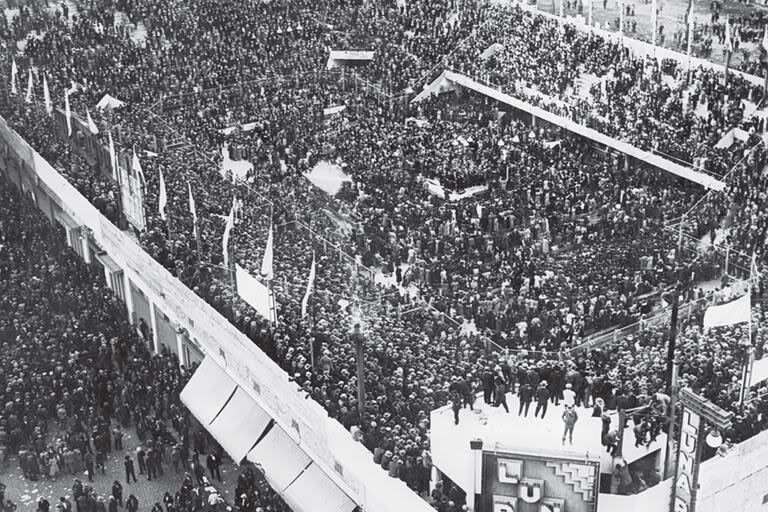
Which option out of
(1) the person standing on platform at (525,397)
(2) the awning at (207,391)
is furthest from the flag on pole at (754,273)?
(2) the awning at (207,391)

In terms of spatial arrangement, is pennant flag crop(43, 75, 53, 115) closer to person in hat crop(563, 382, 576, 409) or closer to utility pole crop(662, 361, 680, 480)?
person in hat crop(563, 382, 576, 409)

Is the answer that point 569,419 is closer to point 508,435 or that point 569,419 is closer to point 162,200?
point 508,435

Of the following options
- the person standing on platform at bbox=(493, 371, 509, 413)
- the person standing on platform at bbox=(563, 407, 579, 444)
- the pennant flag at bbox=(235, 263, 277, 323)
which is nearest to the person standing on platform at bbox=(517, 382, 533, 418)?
the person standing on platform at bbox=(493, 371, 509, 413)

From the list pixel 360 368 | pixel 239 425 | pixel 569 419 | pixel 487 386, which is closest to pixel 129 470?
pixel 239 425

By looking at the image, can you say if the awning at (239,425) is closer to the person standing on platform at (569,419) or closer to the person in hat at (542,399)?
the person in hat at (542,399)

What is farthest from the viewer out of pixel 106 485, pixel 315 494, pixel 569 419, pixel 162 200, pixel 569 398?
pixel 162 200

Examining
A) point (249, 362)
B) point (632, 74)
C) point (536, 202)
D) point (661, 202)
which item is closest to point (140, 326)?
point (249, 362)
